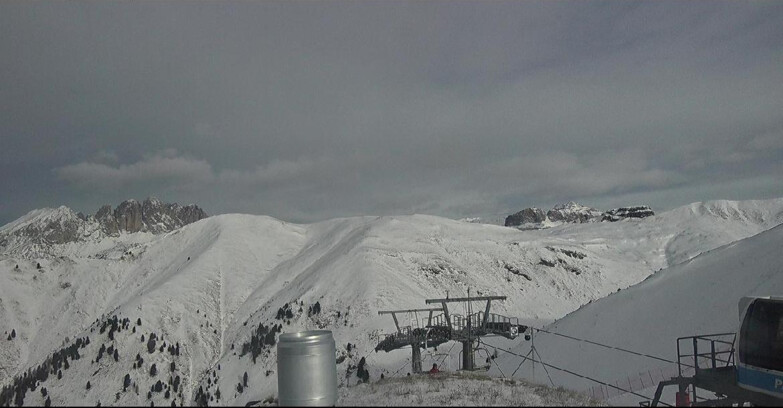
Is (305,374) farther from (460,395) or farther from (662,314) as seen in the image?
(662,314)

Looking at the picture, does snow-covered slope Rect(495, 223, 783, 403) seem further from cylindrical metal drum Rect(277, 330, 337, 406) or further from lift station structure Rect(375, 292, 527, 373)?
cylindrical metal drum Rect(277, 330, 337, 406)

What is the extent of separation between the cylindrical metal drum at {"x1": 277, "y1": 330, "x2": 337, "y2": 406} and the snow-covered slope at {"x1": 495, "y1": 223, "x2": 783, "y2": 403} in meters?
20.9

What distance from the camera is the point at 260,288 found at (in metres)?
106

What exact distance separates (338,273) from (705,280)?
6083cm

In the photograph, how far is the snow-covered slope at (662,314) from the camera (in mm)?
32062

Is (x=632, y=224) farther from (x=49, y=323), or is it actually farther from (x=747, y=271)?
(x=49, y=323)

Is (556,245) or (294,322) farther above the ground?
(556,245)

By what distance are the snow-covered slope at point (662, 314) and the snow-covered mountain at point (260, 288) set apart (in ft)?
77.8

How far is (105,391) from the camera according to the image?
6881 cm

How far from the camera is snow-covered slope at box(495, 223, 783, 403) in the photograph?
105ft

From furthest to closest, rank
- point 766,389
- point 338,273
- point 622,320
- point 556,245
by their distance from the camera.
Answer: point 556,245, point 338,273, point 622,320, point 766,389

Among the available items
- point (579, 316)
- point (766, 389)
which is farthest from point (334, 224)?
point (766, 389)

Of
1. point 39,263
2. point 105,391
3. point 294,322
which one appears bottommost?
point 105,391

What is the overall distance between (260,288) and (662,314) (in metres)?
85.4
